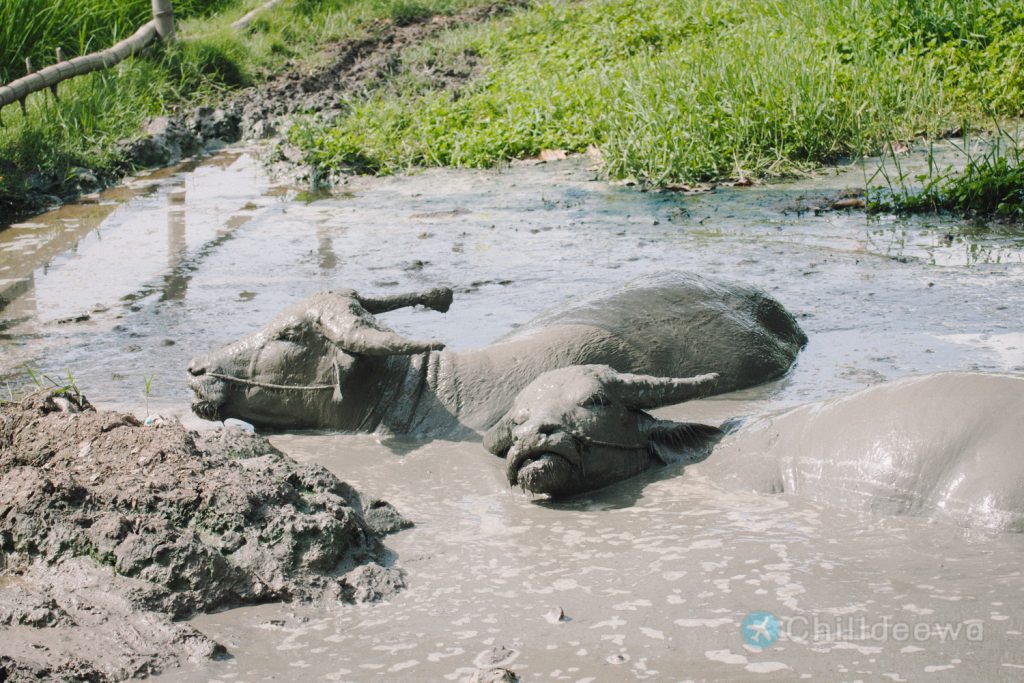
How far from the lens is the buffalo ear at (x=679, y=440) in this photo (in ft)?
13.7

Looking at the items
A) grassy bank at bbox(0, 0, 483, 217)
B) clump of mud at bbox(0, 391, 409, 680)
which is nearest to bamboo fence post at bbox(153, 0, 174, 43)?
grassy bank at bbox(0, 0, 483, 217)

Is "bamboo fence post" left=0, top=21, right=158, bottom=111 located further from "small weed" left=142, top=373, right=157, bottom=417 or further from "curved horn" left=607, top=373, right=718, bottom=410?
"curved horn" left=607, top=373, right=718, bottom=410

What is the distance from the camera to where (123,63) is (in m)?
13.9

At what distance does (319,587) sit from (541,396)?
1.08 metres

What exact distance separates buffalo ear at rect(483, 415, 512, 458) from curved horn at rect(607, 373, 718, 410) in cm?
41

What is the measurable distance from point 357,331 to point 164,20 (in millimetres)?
11755

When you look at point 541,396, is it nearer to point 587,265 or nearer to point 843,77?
point 587,265

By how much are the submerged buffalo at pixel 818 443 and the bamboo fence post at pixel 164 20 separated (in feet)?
39.7

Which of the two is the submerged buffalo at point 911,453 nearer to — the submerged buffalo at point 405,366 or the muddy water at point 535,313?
the muddy water at point 535,313

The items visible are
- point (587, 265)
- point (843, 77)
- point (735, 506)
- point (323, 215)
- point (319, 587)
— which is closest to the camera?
point (319, 587)

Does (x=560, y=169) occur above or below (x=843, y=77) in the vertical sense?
below

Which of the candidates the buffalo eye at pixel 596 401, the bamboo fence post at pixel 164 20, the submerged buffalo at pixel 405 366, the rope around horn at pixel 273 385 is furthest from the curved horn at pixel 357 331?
the bamboo fence post at pixel 164 20

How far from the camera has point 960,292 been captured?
6.27 meters

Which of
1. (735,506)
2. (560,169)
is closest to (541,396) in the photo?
(735,506)
